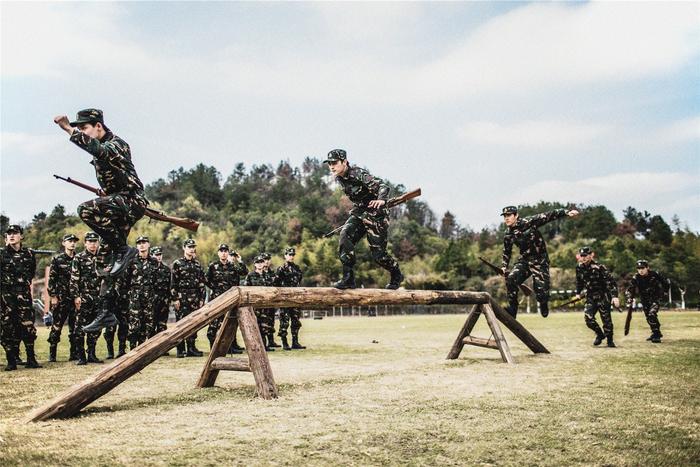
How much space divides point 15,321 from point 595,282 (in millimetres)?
11675

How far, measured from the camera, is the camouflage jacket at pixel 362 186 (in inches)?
306

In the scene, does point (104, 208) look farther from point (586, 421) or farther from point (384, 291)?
point (586, 421)

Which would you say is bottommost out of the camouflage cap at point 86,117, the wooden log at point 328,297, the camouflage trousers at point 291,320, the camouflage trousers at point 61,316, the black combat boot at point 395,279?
the camouflage trousers at point 291,320

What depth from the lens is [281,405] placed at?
5.61 meters

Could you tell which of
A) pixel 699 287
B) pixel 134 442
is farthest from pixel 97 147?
pixel 699 287

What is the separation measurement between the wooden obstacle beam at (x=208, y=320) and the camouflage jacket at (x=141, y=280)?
17.4 ft

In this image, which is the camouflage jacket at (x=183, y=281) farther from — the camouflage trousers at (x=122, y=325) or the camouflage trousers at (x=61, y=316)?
the camouflage trousers at (x=61, y=316)

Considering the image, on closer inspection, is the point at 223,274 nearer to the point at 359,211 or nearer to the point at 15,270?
the point at 15,270

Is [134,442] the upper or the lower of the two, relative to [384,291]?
lower

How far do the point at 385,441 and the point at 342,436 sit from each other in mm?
347

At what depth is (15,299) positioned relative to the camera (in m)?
9.90

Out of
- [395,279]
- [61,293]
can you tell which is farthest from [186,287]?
[395,279]

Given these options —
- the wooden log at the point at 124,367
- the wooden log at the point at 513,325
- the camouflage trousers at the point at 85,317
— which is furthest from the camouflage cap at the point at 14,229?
the wooden log at the point at 513,325

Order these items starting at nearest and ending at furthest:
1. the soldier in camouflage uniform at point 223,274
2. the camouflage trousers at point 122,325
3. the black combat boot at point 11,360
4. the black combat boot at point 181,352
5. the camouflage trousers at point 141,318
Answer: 1. the black combat boot at point 11,360
2. the camouflage trousers at point 141,318
3. the camouflage trousers at point 122,325
4. the black combat boot at point 181,352
5. the soldier in camouflage uniform at point 223,274
